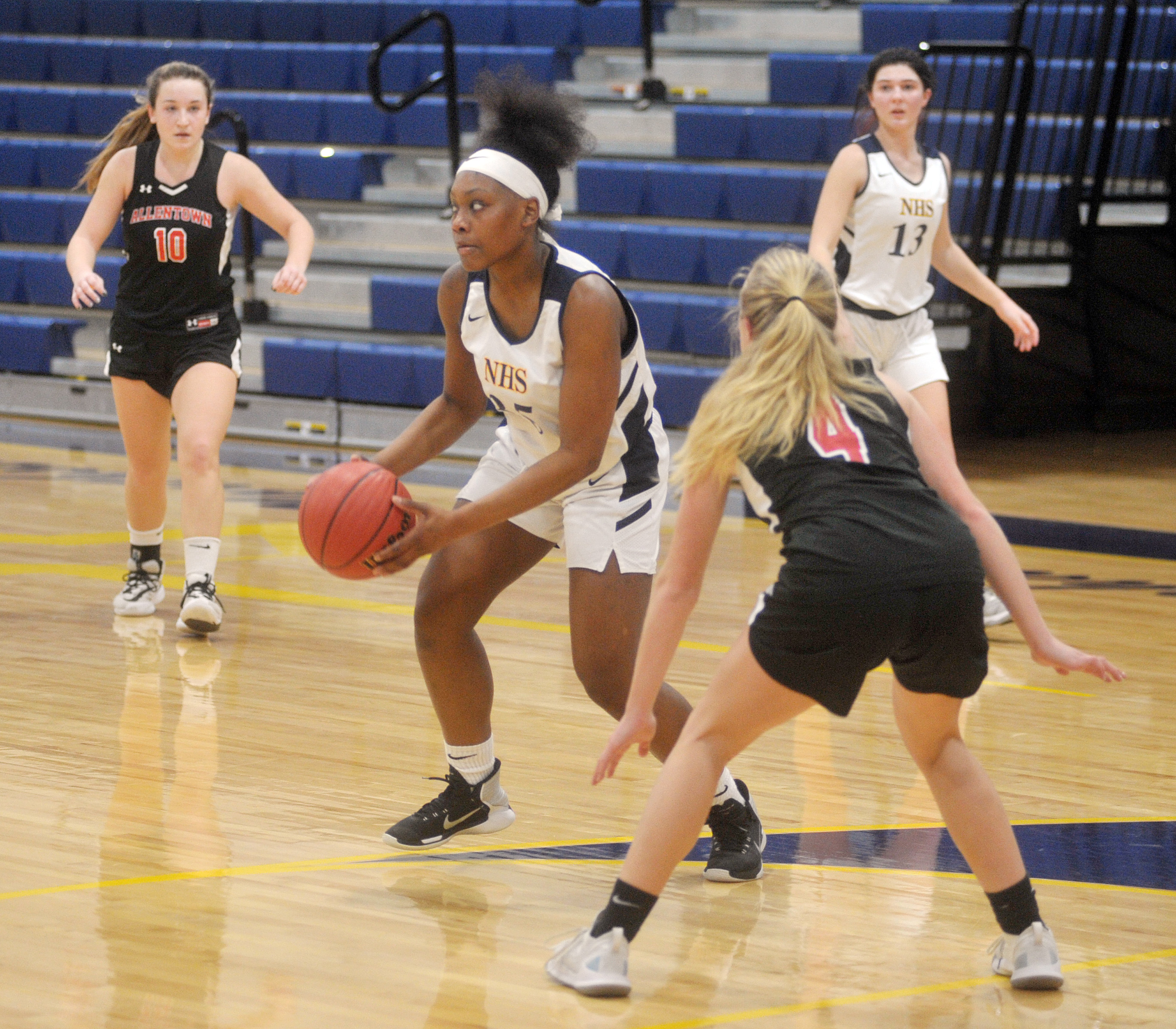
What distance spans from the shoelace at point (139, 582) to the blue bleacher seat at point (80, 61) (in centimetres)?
713

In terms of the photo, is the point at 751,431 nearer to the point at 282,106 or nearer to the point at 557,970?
the point at 557,970

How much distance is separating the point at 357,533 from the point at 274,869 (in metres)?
0.64

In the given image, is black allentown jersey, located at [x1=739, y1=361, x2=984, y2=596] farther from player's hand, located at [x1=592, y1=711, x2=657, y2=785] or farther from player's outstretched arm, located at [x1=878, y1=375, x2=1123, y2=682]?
player's hand, located at [x1=592, y1=711, x2=657, y2=785]

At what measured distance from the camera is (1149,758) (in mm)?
4004

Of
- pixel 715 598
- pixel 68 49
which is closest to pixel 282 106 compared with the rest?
pixel 68 49

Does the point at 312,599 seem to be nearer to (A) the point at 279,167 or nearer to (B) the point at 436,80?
(B) the point at 436,80

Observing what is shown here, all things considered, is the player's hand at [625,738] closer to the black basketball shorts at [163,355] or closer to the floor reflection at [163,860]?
the floor reflection at [163,860]

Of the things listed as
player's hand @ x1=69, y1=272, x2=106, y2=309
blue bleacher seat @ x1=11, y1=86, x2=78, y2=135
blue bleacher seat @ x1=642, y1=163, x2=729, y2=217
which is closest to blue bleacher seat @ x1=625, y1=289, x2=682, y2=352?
blue bleacher seat @ x1=642, y1=163, x2=729, y2=217

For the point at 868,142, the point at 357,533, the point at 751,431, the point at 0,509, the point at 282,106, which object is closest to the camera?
the point at 751,431

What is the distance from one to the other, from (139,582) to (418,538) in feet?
9.22

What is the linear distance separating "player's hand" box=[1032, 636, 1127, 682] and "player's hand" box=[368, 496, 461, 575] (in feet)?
3.09

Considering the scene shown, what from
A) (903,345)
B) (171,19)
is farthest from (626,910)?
(171,19)

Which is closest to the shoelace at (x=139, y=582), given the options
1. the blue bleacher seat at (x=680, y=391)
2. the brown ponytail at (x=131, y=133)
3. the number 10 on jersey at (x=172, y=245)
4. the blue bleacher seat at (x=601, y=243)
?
the number 10 on jersey at (x=172, y=245)

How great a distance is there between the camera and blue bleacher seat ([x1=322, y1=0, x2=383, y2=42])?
11.4m
